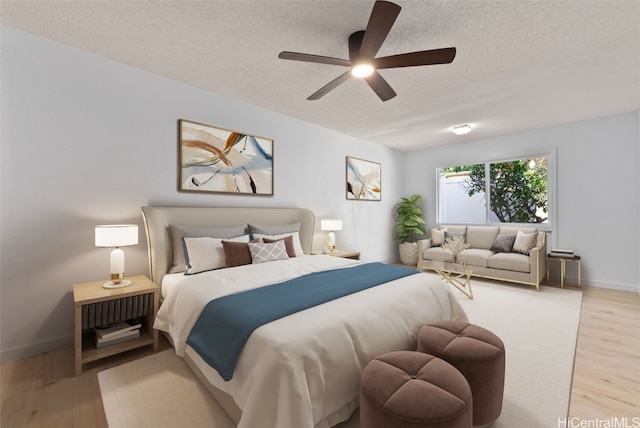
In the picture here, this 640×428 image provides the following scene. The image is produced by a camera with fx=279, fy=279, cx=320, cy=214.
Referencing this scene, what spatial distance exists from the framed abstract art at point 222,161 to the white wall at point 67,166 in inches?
4.1

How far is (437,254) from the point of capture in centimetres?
526

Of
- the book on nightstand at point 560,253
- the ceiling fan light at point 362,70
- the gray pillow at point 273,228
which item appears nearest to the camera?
the ceiling fan light at point 362,70

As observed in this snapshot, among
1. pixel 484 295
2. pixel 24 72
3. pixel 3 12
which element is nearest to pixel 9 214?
pixel 24 72

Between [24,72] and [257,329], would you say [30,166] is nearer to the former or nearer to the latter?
[24,72]

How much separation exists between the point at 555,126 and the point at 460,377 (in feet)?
17.3

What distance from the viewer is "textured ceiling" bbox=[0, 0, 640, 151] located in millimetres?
2057

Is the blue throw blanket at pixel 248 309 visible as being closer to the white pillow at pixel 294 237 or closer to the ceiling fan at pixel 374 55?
the white pillow at pixel 294 237

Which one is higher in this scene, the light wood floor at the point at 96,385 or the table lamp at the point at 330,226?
the table lamp at the point at 330,226

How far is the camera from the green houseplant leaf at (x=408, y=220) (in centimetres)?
613

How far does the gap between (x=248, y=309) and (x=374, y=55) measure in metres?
2.05

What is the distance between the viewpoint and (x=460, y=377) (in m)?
1.36

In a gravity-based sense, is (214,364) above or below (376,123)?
below

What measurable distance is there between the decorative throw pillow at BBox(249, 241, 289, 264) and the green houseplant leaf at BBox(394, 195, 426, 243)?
3.76 metres

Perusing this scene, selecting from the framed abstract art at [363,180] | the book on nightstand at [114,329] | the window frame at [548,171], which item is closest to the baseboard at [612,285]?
the window frame at [548,171]
